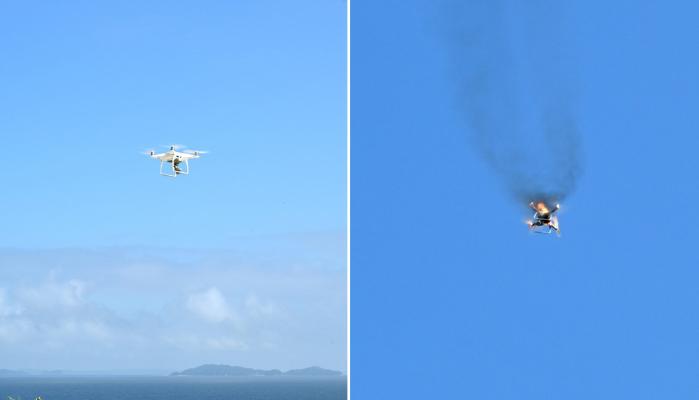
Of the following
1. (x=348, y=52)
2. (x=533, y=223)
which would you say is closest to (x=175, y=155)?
(x=348, y=52)

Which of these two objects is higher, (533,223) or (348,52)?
(348,52)

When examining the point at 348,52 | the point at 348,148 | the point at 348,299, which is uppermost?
the point at 348,52

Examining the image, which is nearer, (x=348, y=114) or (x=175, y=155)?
(x=348, y=114)

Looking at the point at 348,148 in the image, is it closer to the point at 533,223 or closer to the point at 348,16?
the point at 348,16

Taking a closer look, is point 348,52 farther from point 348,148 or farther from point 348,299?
point 348,299

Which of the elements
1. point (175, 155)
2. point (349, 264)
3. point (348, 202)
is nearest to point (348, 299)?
point (349, 264)

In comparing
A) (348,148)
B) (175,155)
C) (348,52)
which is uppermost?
(175,155)

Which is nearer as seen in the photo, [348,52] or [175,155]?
[348,52]

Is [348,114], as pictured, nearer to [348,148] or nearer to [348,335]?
[348,148]

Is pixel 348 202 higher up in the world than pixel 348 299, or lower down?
higher up
